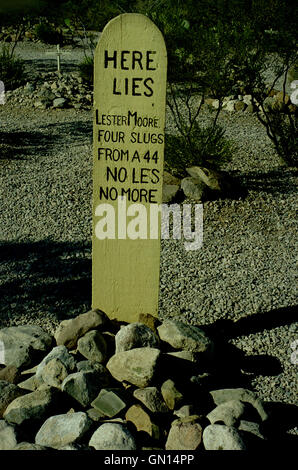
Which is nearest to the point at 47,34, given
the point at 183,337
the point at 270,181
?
the point at 270,181

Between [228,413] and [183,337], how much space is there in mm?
675

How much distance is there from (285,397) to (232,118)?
738cm

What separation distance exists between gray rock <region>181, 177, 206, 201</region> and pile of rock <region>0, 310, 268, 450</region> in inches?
111

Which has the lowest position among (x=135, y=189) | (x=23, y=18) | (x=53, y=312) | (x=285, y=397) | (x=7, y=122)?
(x=285, y=397)

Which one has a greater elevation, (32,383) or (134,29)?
(134,29)

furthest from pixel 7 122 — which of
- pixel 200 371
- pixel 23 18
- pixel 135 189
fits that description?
pixel 23 18

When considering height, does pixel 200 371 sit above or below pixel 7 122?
below

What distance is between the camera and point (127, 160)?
3119mm

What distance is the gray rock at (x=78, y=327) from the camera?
10.4ft

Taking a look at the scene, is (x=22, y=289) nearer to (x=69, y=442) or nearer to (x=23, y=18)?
(x=69, y=442)

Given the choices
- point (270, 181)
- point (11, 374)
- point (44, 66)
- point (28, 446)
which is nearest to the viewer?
point (28, 446)

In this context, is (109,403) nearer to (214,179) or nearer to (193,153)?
(214,179)

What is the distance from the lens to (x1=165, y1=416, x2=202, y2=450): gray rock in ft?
7.68

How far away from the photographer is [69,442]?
2307 millimetres
